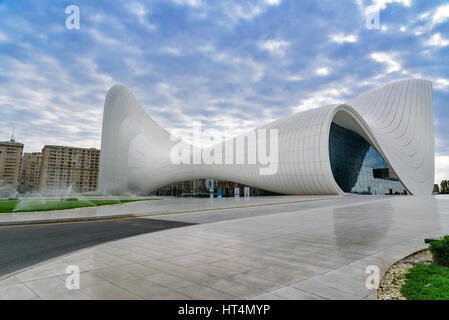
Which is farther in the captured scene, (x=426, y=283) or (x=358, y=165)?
(x=358, y=165)

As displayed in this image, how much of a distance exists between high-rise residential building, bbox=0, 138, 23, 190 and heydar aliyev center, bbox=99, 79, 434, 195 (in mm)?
37555

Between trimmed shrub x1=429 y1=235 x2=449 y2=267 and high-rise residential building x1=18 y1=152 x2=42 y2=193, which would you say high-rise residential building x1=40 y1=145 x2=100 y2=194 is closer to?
high-rise residential building x1=18 y1=152 x2=42 y2=193

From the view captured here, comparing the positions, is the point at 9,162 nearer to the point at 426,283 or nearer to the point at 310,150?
the point at 310,150

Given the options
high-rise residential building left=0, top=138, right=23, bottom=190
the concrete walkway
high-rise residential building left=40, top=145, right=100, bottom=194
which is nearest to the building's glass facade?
the concrete walkway

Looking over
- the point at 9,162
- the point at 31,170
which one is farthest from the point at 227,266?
the point at 31,170

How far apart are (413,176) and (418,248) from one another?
1424 inches

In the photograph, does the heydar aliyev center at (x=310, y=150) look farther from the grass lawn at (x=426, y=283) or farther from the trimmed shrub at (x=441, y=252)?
the grass lawn at (x=426, y=283)

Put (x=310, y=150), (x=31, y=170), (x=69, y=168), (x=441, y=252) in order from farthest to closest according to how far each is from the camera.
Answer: (x=69, y=168) < (x=31, y=170) < (x=310, y=150) < (x=441, y=252)

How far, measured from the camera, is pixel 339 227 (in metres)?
8.55

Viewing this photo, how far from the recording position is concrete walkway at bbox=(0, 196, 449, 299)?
337 cm

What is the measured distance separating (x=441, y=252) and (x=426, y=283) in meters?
1.11

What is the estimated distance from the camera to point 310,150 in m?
28.3
